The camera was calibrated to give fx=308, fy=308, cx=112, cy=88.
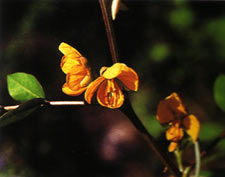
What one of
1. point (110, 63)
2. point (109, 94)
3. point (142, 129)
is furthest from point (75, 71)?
point (110, 63)

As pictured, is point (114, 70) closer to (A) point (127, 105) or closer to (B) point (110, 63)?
(A) point (127, 105)

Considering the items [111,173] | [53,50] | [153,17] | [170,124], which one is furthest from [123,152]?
[170,124]

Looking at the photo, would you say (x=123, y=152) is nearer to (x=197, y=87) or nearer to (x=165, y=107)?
(x=197, y=87)

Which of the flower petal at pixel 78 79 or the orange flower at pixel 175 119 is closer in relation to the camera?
the flower petal at pixel 78 79

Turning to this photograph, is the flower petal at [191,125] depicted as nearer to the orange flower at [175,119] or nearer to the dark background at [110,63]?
the orange flower at [175,119]

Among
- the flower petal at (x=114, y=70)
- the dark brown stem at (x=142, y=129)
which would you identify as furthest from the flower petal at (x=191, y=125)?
the flower petal at (x=114, y=70)

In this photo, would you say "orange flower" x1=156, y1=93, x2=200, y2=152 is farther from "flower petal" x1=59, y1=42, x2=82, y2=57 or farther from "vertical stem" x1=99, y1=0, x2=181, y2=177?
"flower petal" x1=59, y1=42, x2=82, y2=57
